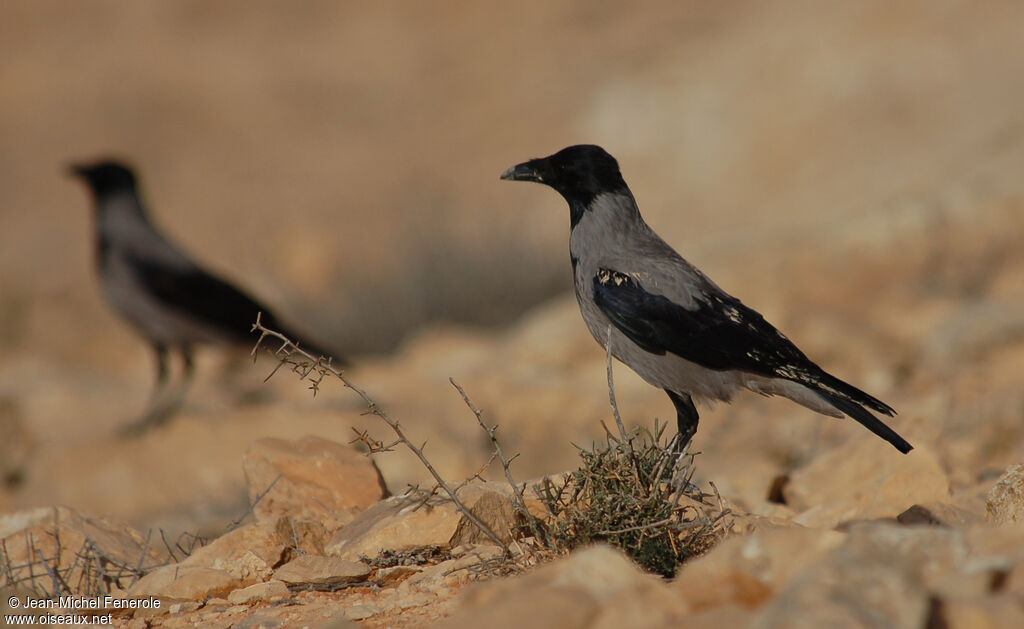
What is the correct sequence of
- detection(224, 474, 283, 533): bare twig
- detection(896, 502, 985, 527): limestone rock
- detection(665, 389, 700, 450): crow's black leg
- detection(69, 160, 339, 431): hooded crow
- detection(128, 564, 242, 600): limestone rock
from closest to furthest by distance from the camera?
detection(128, 564, 242, 600): limestone rock
detection(896, 502, 985, 527): limestone rock
detection(224, 474, 283, 533): bare twig
detection(665, 389, 700, 450): crow's black leg
detection(69, 160, 339, 431): hooded crow

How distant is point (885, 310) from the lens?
12500 mm

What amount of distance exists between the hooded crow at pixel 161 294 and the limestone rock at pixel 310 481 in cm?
629

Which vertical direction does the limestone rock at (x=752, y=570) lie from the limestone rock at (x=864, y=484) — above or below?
below

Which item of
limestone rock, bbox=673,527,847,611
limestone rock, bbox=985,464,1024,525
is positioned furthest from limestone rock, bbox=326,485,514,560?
limestone rock, bbox=985,464,1024,525

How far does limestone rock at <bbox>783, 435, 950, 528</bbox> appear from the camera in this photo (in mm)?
5031

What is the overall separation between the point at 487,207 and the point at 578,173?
43.2ft

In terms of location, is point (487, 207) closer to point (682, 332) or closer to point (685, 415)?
point (685, 415)

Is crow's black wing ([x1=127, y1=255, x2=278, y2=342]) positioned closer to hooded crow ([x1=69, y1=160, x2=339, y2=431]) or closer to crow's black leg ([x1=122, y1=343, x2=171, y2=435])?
hooded crow ([x1=69, y1=160, x2=339, y2=431])

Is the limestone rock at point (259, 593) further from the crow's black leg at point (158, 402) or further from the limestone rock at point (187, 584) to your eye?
the crow's black leg at point (158, 402)

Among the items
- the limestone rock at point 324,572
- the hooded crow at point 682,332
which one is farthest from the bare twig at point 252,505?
the hooded crow at point 682,332

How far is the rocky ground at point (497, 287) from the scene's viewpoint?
3812 mm

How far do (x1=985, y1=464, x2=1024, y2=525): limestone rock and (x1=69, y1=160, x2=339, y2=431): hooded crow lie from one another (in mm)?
8206

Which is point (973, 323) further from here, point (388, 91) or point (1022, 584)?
point (388, 91)

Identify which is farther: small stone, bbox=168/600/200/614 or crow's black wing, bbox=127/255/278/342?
crow's black wing, bbox=127/255/278/342
